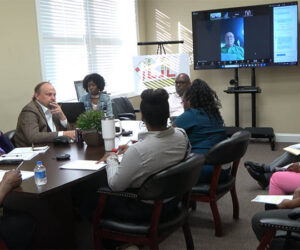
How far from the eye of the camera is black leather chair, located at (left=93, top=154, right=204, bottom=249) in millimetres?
1846

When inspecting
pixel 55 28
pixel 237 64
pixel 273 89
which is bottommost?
pixel 273 89

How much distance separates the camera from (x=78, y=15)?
16.7 ft

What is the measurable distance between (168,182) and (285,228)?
0.56 meters

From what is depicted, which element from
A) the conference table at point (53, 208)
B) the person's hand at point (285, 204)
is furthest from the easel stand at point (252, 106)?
the conference table at point (53, 208)

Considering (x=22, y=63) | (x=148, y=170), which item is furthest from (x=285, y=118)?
(x=148, y=170)

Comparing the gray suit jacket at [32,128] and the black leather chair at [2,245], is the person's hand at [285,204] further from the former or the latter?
the gray suit jacket at [32,128]

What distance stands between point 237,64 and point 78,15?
2338mm

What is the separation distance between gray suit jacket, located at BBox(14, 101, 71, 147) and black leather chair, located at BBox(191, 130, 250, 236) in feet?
4.11

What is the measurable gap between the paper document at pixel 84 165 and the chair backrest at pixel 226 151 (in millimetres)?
726

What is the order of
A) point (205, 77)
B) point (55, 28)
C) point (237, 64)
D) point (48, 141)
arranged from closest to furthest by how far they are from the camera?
point (48, 141), point (55, 28), point (237, 64), point (205, 77)

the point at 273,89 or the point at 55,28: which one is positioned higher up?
the point at 55,28

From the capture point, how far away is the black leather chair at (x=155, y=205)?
6.06 ft

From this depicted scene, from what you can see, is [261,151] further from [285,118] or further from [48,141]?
[48,141]

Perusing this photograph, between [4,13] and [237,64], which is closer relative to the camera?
[4,13]
